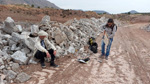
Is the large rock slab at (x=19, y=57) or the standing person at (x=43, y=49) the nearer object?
the standing person at (x=43, y=49)

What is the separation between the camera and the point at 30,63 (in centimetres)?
452

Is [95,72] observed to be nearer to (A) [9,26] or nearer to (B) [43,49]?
(B) [43,49]

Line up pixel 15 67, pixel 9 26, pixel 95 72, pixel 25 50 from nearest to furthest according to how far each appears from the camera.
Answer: pixel 15 67 < pixel 95 72 < pixel 25 50 < pixel 9 26

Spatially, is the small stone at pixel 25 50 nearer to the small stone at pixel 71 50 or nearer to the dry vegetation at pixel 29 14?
the small stone at pixel 71 50

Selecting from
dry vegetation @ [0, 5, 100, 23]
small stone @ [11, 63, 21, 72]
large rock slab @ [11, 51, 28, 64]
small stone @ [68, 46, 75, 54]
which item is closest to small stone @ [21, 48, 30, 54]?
large rock slab @ [11, 51, 28, 64]

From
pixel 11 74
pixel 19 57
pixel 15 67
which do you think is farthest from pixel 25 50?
pixel 11 74

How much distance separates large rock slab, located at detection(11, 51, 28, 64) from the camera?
168 inches

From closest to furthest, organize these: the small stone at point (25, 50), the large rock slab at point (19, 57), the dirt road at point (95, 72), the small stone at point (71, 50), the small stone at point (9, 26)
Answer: the dirt road at point (95, 72), the large rock slab at point (19, 57), the small stone at point (25, 50), the small stone at point (9, 26), the small stone at point (71, 50)

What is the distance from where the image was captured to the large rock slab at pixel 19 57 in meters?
4.26

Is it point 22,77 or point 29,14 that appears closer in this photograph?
point 22,77

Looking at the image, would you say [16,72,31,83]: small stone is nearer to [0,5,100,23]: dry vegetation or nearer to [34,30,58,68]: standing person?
[34,30,58,68]: standing person

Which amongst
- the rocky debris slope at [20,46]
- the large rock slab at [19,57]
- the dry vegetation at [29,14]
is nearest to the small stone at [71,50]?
the rocky debris slope at [20,46]

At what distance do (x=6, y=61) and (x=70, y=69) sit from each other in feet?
6.62

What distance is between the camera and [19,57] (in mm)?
4324
